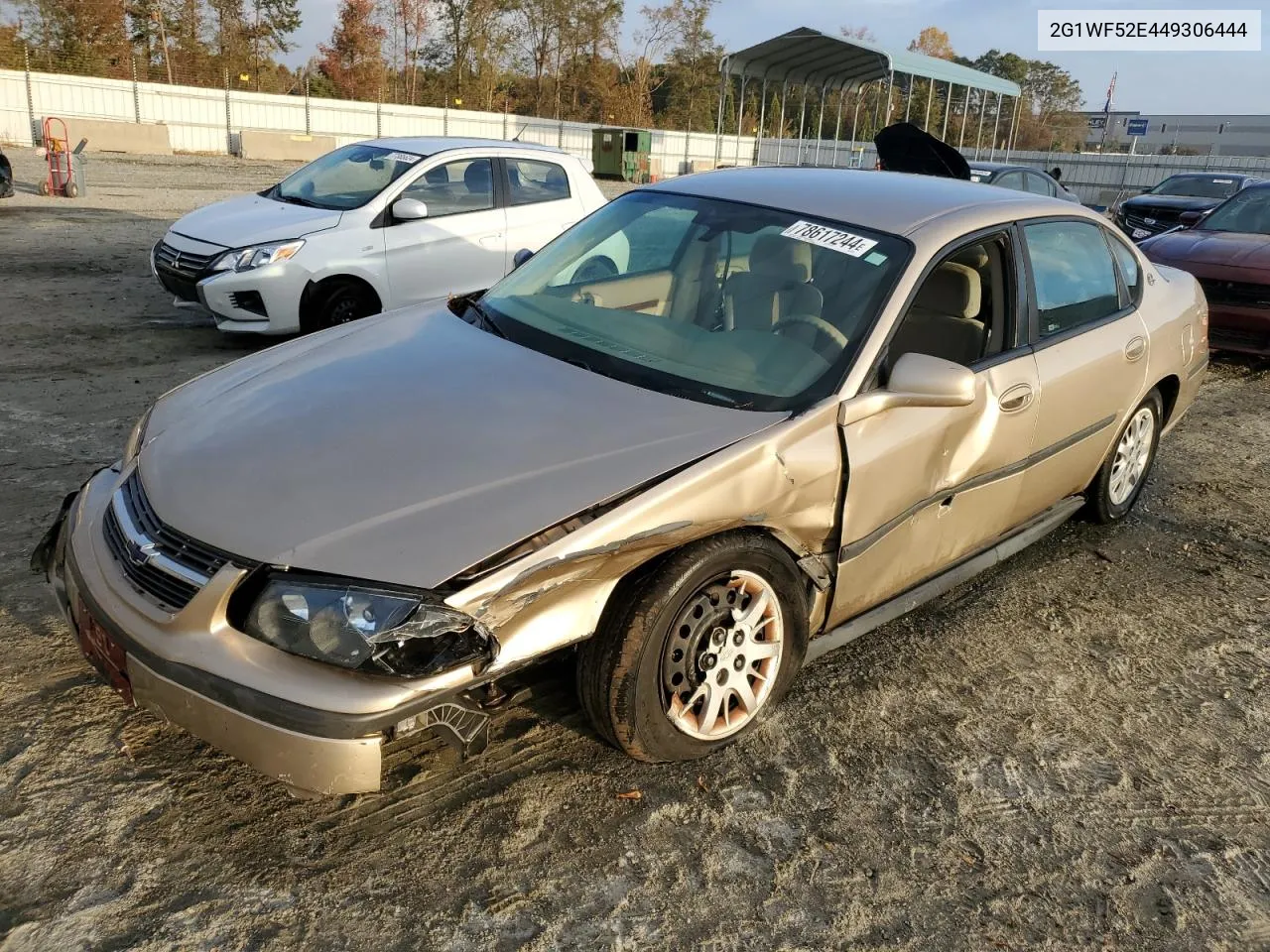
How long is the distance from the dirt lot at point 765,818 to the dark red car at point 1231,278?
5.01m

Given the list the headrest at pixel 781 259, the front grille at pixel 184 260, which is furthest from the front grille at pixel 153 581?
the front grille at pixel 184 260

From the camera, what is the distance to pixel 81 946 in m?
2.17

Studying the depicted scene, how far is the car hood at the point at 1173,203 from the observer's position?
15641 millimetres

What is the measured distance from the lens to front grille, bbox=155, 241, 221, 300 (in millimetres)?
7246

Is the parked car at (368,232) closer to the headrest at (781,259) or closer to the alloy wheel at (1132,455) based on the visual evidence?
the headrest at (781,259)

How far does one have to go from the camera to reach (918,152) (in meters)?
8.55

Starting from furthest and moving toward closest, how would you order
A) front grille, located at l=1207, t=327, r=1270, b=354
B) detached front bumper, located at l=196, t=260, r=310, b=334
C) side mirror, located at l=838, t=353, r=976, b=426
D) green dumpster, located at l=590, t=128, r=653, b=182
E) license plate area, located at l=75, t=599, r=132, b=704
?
1. green dumpster, located at l=590, t=128, r=653, b=182
2. front grille, located at l=1207, t=327, r=1270, b=354
3. detached front bumper, located at l=196, t=260, r=310, b=334
4. side mirror, located at l=838, t=353, r=976, b=426
5. license plate area, located at l=75, t=599, r=132, b=704

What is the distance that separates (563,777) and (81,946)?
1.22 metres

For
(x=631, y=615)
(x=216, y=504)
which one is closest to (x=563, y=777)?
(x=631, y=615)

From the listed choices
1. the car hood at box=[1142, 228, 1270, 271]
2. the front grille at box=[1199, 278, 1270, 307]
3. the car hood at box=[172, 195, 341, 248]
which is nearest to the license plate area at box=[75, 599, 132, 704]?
the car hood at box=[172, 195, 341, 248]

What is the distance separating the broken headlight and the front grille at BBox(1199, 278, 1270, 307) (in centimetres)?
774

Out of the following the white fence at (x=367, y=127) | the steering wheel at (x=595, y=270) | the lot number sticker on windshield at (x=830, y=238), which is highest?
the white fence at (x=367, y=127)

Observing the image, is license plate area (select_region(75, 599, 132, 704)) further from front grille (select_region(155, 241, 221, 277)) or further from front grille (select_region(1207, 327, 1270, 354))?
front grille (select_region(1207, 327, 1270, 354))

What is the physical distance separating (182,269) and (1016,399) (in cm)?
627
